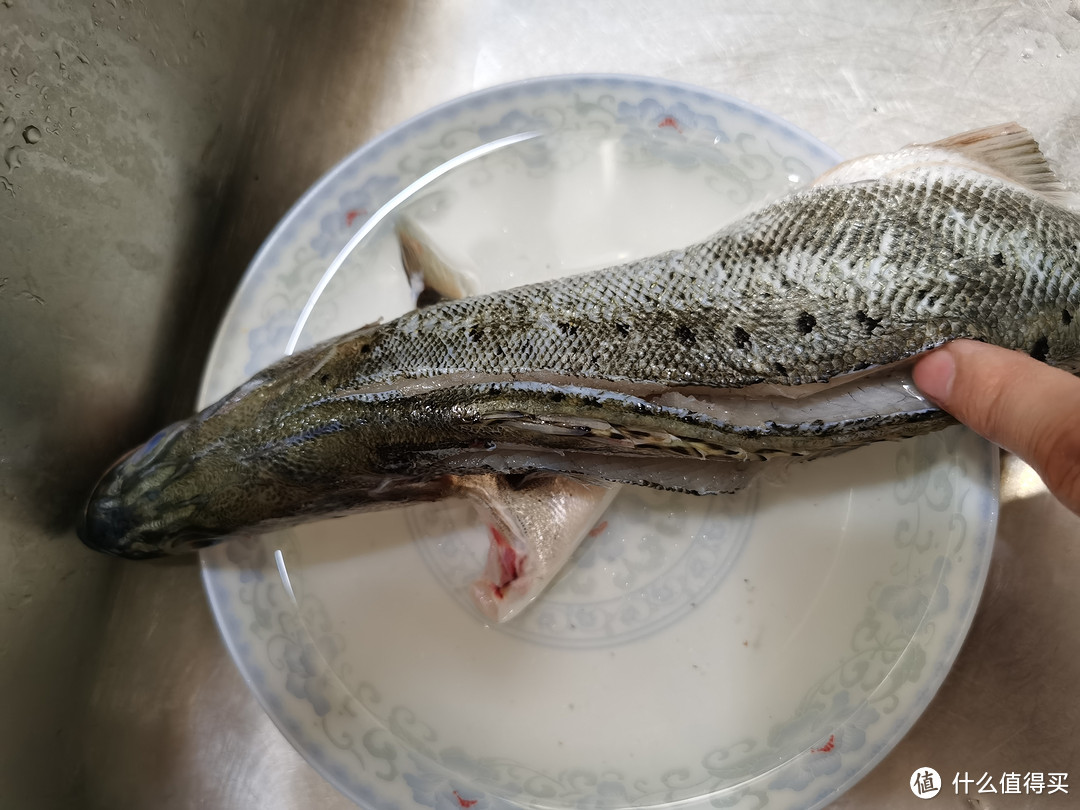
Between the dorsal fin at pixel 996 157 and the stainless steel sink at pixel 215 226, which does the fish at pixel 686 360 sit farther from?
the stainless steel sink at pixel 215 226

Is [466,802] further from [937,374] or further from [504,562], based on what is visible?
[937,374]

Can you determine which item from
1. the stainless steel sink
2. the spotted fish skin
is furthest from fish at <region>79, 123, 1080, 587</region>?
the stainless steel sink

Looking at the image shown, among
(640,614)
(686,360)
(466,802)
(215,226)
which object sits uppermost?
(215,226)

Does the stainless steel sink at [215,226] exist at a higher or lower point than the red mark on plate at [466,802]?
higher

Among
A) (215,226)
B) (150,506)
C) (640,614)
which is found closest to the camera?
(150,506)

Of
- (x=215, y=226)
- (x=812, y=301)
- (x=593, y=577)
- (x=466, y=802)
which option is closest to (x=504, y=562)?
(x=593, y=577)

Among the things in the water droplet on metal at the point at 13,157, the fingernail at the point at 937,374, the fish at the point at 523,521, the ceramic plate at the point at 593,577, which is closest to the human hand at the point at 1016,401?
the fingernail at the point at 937,374

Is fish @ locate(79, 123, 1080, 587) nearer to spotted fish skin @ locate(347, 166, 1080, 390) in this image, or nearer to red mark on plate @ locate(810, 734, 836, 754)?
spotted fish skin @ locate(347, 166, 1080, 390)
